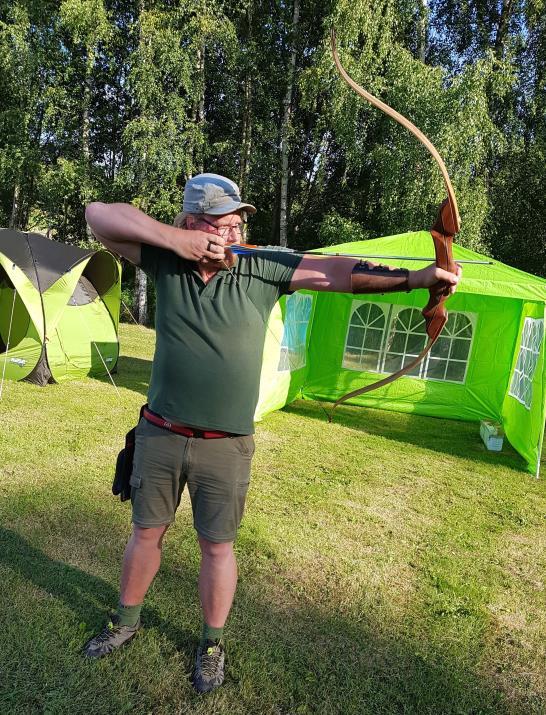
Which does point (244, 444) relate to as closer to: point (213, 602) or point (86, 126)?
point (213, 602)

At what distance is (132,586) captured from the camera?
1889mm

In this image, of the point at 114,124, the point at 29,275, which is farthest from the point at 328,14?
the point at 29,275

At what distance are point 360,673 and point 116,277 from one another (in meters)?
5.74

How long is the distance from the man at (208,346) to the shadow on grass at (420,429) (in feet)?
12.3

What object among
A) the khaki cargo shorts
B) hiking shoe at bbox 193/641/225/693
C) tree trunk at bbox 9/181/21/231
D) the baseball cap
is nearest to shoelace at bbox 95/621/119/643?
hiking shoe at bbox 193/641/225/693

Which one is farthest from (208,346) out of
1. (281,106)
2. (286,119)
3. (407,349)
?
→ (281,106)

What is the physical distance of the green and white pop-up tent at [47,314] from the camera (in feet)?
18.7

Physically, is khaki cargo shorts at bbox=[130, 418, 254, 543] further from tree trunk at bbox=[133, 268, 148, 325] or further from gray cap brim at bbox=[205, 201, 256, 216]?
tree trunk at bbox=[133, 268, 148, 325]

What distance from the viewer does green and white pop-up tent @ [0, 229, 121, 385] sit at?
5711mm

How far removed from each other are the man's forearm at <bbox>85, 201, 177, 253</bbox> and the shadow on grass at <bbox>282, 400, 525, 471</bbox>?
410 centimetres

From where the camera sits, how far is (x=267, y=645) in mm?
2080

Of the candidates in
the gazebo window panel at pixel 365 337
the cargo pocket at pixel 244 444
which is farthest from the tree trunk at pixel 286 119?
the cargo pocket at pixel 244 444

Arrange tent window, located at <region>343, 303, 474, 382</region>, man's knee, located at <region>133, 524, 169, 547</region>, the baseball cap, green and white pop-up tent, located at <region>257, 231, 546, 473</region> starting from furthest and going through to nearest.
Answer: tent window, located at <region>343, 303, 474, 382</region>
green and white pop-up tent, located at <region>257, 231, 546, 473</region>
man's knee, located at <region>133, 524, 169, 547</region>
the baseball cap

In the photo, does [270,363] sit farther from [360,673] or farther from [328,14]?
[328,14]
